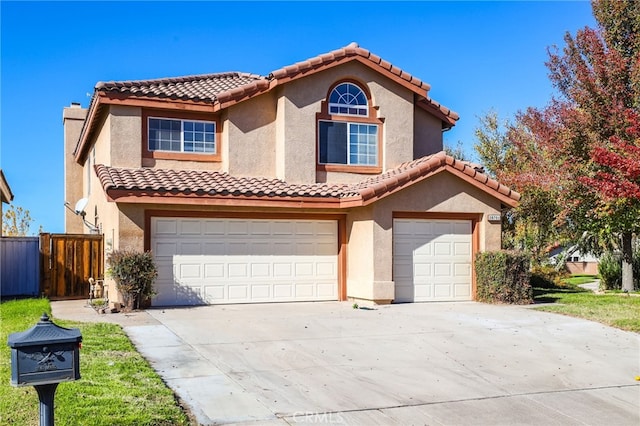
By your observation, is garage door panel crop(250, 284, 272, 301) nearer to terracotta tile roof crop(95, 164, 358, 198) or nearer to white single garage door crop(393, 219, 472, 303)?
terracotta tile roof crop(95, 164, 358, 198)

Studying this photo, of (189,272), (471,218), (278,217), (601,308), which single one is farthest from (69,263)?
(601,308)

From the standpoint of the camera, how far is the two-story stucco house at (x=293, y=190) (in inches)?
645

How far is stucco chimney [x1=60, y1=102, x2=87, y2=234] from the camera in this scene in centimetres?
2630

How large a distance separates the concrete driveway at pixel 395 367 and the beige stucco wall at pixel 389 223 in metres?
2.00

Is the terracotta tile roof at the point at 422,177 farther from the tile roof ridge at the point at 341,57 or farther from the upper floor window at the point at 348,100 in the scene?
the tile roof ridge at the point at 341,57

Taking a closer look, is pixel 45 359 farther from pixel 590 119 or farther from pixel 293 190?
pixel 590 119

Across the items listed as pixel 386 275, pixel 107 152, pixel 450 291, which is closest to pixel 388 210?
pixel 386 275

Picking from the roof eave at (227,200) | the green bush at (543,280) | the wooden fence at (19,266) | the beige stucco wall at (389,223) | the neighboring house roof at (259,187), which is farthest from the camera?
the green bush at (543,280)

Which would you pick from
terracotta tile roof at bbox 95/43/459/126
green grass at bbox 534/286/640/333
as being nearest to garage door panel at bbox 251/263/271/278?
terracotta tile roof at bbox 95/43/459/126

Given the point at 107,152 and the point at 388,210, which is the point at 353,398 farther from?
the point at 107,152

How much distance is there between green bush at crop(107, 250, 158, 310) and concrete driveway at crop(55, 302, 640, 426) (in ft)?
2.65

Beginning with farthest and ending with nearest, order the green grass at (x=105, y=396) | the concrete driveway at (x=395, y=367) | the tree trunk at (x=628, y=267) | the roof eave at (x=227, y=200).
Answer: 1. the tree trunk at (x=628, y=267)
2. the roof eave at (x=227, y=200)
3. the concrete driveway at (x=395, y=367)
4. the green grass at (x=105, y=396)

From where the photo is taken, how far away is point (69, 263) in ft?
60.5

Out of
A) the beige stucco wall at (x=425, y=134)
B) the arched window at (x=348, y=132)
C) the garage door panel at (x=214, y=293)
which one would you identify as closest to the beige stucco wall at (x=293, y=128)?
the arched window at (x=348, y=132)
